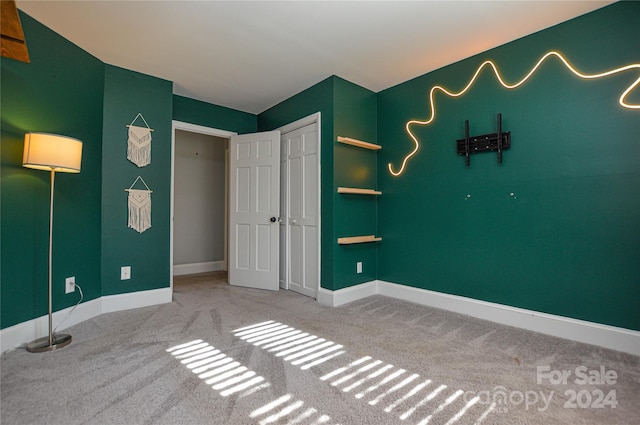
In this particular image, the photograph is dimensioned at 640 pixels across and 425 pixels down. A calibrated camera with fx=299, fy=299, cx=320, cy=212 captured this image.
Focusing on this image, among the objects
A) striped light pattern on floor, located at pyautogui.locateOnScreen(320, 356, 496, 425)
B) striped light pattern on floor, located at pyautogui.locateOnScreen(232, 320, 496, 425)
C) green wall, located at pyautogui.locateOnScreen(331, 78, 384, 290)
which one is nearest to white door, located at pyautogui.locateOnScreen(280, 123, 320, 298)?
green wall, located at pyautogui.locateOnScreen(331, 78, 384, 290)

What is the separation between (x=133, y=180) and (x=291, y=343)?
2337 mm

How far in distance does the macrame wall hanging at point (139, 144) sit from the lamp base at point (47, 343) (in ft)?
5.53

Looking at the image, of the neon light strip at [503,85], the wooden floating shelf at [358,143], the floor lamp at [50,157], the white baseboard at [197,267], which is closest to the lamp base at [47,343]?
the floor lamp at [50,157]

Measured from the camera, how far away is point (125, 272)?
3031 mm

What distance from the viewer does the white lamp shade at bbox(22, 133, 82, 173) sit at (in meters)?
2.00

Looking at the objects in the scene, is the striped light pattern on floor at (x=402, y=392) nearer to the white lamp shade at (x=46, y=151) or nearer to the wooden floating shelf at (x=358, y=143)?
the wooden floating shelf at (x=358, y=143)

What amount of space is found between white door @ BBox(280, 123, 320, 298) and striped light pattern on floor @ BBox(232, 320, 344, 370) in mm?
997

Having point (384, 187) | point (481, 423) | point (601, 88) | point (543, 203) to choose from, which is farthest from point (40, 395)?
point (601, 88)

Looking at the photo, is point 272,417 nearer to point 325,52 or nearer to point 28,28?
point 325,52

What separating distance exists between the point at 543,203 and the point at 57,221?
4.01 m

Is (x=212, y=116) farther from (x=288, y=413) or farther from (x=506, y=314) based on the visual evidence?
(x=506, y=314)

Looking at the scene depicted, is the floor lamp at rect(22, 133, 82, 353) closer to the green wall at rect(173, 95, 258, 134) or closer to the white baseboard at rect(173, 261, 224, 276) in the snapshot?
the green wall at rect(173, 95, 258, 134)

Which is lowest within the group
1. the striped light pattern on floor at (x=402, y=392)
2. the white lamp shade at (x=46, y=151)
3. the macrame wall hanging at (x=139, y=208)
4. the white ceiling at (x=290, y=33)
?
the striped light pattern on floor at (x=402, y=392)

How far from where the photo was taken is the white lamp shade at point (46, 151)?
200cm
